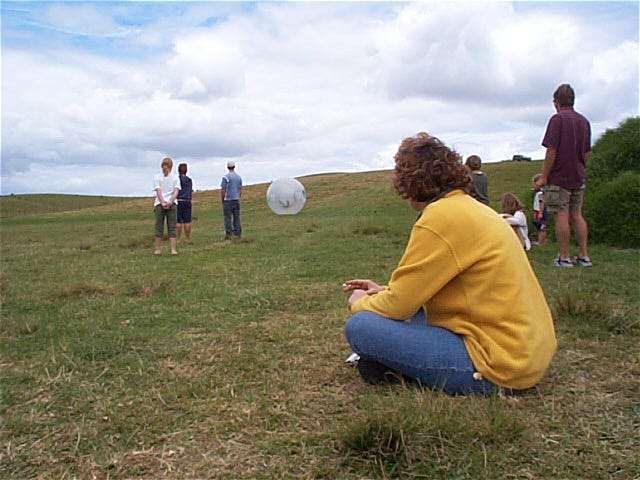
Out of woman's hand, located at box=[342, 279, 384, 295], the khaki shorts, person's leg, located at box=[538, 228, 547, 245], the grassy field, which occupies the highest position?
the khaki shorts

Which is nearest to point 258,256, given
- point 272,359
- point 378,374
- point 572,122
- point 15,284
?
point 15,284

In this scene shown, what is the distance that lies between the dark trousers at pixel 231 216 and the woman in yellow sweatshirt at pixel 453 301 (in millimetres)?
10710

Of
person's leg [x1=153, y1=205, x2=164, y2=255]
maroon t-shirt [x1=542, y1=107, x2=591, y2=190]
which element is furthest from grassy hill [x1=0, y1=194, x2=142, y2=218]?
maroon t-shirt [x1=542, y1=107, x2=591, y2=190]

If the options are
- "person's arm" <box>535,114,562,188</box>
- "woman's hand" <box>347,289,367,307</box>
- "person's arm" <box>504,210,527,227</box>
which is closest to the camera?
"woman's hand" <box>347,289,367,307</box>

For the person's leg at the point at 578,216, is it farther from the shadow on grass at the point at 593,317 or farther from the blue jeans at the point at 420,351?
the blue jeans at the point at 420,351

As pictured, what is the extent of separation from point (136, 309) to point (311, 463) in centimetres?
367

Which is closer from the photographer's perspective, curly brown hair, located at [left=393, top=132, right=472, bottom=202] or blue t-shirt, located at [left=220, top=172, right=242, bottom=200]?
curly brown hair, located at [left=393, top=132, right=472, bottom=202]

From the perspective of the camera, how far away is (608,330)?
477cm

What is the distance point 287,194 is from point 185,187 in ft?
32.6

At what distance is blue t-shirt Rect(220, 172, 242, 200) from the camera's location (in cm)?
1388

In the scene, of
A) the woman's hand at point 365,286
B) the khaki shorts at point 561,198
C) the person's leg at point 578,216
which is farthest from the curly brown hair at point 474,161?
the woman's hand at point 365,286

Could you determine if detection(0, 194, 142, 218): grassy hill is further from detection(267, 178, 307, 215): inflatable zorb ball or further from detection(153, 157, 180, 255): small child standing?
detection(153, 157, 180, 255): small child standing

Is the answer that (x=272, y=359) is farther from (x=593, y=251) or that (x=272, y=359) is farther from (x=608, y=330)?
(x=593, y=251)

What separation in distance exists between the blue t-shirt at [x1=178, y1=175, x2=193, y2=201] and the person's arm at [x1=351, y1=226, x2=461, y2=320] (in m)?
11.0
